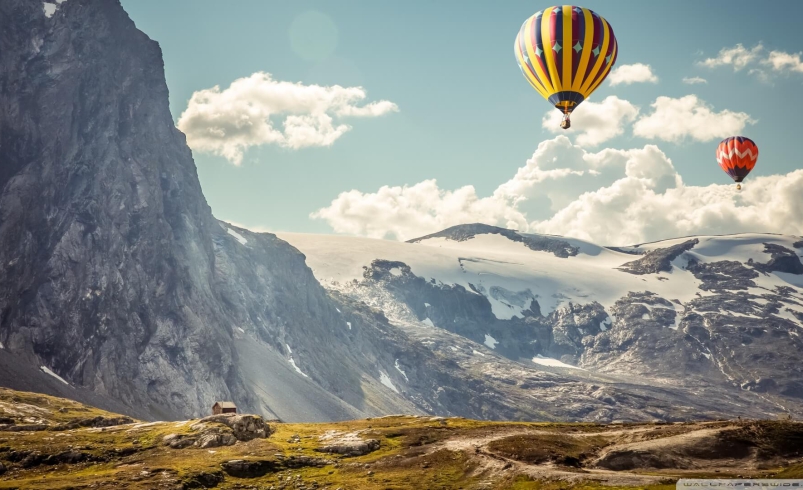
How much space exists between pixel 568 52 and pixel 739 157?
86675 mm

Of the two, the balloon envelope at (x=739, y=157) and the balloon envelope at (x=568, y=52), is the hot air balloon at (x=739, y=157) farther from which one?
the balloon envelope at (x=568, y=52)

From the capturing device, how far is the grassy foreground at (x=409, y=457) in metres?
87.4

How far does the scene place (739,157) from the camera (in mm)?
188375

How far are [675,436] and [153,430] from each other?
78271mm

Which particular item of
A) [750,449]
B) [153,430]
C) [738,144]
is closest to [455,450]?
[750,449]

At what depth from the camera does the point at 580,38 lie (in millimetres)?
122688

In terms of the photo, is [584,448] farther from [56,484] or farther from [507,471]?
[56,484]

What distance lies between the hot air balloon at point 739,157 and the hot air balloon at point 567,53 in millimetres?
77036

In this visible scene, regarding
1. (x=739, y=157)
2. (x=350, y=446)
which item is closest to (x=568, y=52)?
(x=350, y=446)

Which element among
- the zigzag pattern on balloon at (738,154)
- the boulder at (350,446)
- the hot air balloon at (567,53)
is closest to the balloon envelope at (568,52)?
the hot air balloon at (567,53)

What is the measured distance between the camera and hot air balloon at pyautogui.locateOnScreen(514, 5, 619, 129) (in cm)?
12319

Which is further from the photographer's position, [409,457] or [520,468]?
[409,457]

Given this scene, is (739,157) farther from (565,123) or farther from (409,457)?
(409,457)

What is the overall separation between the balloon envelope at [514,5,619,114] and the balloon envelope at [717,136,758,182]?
7704 cm
